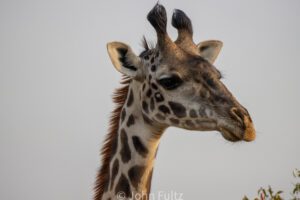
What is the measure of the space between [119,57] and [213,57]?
2.50 m

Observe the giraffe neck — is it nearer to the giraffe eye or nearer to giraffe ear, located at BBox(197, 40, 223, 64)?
the giraffe eye

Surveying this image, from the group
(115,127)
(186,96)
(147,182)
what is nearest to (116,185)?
(147,182)

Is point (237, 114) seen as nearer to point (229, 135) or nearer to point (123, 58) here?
point (229, 135)

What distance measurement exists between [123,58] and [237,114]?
8.94 feet

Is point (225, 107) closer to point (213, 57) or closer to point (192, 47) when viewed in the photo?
point (192, 47)

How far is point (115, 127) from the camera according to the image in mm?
10438

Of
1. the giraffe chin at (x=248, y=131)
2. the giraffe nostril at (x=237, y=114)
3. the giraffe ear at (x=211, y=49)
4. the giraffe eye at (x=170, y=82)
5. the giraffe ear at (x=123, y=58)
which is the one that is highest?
the giraffe ear at (x=211, y=49)

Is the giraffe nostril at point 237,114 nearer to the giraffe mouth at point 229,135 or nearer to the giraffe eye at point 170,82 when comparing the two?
the giraffe mouth at point 229,135

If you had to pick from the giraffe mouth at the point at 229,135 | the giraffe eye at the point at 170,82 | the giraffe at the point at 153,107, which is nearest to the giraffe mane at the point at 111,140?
the giraffe at the point at 153,107

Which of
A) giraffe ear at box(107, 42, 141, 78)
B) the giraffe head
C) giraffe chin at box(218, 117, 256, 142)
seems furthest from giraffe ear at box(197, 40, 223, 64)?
giraffe chin at box(218, 117, 256, 142)

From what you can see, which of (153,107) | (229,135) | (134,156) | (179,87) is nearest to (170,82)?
(179,87)

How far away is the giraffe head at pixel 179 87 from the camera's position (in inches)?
342

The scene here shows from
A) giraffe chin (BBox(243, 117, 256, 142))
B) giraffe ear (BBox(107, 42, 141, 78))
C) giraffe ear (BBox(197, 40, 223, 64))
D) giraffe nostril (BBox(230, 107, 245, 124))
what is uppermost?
giraffe ear (BBox(197, 40, 223, 64))

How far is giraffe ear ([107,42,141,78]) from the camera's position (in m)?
10.1
